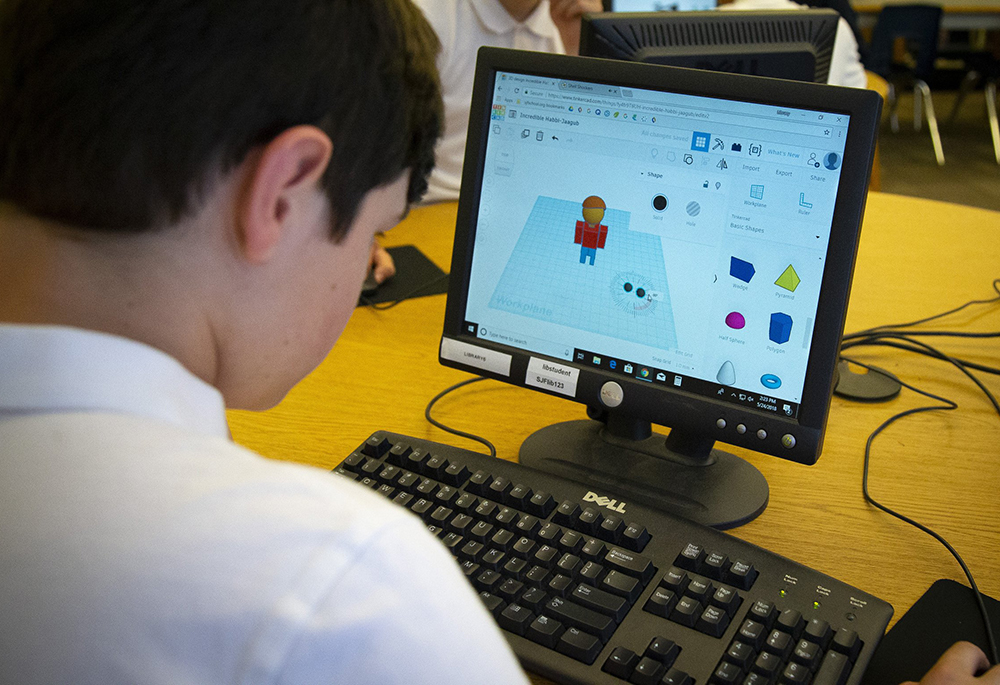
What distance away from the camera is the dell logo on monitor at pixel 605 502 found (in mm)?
828

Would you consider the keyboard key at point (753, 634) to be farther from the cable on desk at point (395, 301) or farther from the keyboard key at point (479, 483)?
the cable on desk at point (395, 301)

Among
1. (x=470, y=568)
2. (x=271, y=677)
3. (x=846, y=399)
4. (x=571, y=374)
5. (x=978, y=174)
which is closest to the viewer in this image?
(x=271, y=677)

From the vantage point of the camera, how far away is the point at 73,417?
0.49 meters

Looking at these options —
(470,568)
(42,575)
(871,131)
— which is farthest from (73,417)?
(871,131)

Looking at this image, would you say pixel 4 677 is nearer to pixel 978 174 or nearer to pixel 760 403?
pixel 760 403

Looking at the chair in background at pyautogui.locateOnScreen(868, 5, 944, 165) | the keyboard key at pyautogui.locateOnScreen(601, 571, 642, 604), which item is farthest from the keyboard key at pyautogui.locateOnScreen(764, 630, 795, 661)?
the chair in background at pyautogui.locateOnScreen(868, 5, 944, 165)

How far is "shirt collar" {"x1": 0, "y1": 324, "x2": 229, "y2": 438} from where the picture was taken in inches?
19.5

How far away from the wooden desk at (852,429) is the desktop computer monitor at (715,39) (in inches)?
14.4

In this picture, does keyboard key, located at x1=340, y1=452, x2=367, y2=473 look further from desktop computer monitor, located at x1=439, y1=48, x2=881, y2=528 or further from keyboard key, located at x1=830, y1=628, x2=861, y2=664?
keyboard key, located at x1=830, y1=628, x2=861, y2=664

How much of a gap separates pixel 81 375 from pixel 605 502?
48cm

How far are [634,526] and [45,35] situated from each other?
567mm

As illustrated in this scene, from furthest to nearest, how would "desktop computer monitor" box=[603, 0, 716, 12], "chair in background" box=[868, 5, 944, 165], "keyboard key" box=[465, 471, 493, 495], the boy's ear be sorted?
1. "chair in background" box=[868, 5, 944, 165]
2. "desktop computer monitor" box=[603, 0, 716, 12]
3. "keyboard key" box=[465, 471, 493, 495]
4. the boy's ear

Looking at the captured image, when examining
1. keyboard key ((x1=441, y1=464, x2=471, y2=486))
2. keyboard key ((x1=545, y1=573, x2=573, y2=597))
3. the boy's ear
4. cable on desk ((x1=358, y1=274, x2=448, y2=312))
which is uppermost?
the boy's ear

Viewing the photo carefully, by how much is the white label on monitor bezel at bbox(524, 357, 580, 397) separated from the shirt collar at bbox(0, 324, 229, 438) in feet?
1.52
